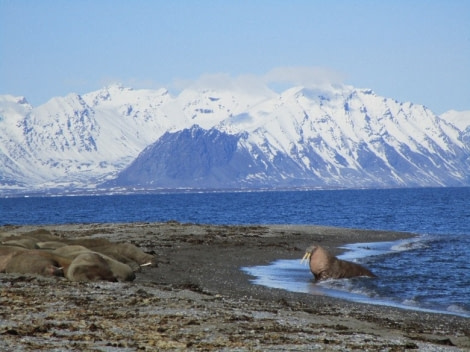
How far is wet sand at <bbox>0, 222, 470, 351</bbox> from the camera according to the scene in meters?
16.7

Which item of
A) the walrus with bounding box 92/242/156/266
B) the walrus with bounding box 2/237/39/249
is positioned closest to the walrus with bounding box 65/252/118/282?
the walrus with bounding box 2/237/39/249

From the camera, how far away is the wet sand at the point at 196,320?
657 inches

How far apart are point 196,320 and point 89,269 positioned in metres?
8.33

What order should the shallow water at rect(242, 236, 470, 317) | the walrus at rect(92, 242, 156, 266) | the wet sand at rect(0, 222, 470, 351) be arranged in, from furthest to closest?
1. the walrus at rect(92, 242, 156, 266)
2. the shallow water at rect(242, 236, 470, 317)
3. the wet sand at rect(0, 222, 470, 351)

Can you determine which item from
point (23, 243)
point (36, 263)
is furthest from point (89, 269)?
point (23, 243)

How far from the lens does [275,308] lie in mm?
23500

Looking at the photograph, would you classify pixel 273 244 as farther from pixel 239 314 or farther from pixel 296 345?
pixel 296 345

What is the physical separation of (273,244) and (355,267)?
18145 mm

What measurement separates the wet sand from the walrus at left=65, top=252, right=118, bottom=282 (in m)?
0.64

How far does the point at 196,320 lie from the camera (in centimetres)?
1958

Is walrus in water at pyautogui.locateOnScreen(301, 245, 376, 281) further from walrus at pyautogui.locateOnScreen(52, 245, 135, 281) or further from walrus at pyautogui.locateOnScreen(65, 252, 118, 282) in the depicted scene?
walrus at pyautogui.locateOnScreen(65, 252, 118, 282)

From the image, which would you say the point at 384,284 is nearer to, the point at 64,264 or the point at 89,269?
the point at 89,269

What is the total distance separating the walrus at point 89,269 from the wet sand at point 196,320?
64cm

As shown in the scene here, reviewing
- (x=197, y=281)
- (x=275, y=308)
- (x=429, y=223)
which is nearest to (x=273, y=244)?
(x=197, y=281)
